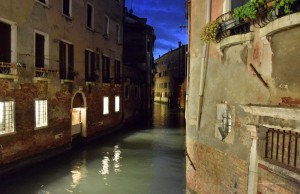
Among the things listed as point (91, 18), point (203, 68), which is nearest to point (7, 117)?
point (203, 68)

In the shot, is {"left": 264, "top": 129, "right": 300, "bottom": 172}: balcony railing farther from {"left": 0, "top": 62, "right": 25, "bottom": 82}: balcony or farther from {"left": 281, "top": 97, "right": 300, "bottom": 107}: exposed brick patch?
{"left": 0, "top": 62, "right": 25, "bottom": 82}: balcony

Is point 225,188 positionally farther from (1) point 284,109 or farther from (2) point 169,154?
(2) point 169,154

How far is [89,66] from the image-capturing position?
18.3 m

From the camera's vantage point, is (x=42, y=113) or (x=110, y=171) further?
(x=42, y=113)

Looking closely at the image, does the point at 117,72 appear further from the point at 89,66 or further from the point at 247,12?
the point at 247,12

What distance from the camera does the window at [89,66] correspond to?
17953mm

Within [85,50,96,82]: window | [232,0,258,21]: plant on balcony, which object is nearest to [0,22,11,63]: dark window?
[85,50,96,82]: window

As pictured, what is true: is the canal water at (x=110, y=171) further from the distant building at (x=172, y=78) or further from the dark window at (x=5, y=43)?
the distant building at (x=172, y=78)

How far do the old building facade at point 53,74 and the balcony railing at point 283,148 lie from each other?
915 cm

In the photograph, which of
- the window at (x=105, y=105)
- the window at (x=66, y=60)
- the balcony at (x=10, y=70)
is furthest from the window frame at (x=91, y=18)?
the balcony at (x=10, y=70)

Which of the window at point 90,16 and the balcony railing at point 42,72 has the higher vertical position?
the window at point 90,16

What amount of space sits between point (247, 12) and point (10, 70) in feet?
29.7

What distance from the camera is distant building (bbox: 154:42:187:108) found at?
4884 cm

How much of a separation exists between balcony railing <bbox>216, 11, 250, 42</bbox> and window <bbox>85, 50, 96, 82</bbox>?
40.0 feet
